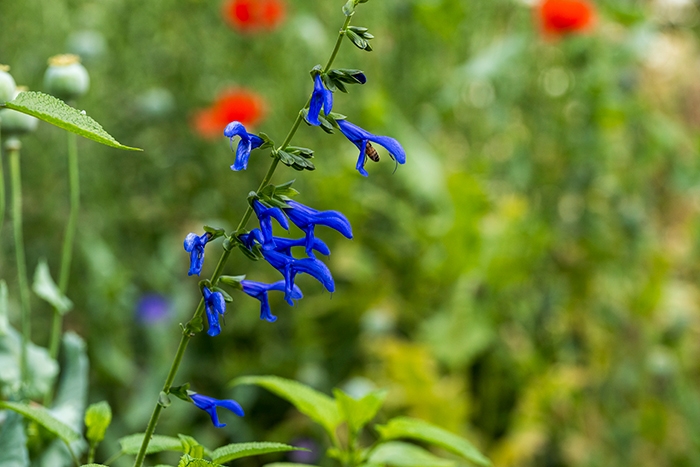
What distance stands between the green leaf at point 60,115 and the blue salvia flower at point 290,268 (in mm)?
120

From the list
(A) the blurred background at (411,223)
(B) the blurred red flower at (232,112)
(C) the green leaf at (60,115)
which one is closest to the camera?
(C) the green leaf at (60,115)

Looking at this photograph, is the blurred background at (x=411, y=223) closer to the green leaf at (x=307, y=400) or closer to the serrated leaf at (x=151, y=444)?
the green leaf at (x=307, y=400)

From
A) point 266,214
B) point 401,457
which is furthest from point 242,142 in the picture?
point 401,457

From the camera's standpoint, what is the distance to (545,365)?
1.61 m

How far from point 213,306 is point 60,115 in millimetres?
147

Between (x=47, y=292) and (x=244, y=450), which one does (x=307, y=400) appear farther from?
(x=47, y=292)

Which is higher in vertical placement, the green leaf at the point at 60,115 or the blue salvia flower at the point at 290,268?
the blue salvia flower at the point at 290,268

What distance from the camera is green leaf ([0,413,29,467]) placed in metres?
0.55

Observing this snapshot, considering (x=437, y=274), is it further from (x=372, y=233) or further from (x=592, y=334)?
(x=592, y=334)

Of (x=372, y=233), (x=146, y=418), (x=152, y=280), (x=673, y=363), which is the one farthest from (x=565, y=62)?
(x=146, y=418)

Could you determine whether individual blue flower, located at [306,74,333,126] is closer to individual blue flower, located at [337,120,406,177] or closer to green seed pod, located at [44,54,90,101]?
individual blue flower, located at [337,120,406,177]

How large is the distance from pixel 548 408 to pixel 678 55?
175cm

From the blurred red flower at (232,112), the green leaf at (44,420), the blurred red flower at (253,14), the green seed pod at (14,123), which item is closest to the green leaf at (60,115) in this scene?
the green leaf at (44,420)

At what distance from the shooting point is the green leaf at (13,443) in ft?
1.80
